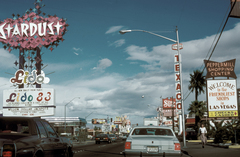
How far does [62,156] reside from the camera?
9.24 meters

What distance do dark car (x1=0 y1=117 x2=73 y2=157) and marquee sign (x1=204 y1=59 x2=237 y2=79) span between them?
82.9ft

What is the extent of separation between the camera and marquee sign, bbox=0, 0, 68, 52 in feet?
126

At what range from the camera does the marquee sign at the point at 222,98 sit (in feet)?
102

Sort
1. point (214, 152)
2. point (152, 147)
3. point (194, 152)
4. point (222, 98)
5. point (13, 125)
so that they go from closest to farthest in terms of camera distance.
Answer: point (13, 125) → point (152, 147) → point (214, 152) → point (194, 152) → point (222, 98)

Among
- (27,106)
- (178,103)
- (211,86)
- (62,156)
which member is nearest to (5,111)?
(27,106)

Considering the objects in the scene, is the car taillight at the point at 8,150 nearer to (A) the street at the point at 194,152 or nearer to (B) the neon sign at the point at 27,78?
(A) the street at the point at 194,152

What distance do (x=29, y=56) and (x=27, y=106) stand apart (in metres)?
6.42

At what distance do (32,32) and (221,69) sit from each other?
77.0 ft

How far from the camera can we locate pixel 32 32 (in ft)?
127

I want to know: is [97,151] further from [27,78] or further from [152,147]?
[27,78]

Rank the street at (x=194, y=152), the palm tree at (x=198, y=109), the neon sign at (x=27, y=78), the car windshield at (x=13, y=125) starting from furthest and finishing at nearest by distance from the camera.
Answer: the palm tree at (x=198, y=109)
the neon sign at (x=27, y=78)
the street at (x=194, y=152)
the car windshield at (x=13, y=125)

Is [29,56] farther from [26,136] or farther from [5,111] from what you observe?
[26,136]

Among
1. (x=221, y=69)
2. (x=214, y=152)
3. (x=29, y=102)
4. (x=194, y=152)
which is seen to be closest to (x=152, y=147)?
(x=214, y=152)

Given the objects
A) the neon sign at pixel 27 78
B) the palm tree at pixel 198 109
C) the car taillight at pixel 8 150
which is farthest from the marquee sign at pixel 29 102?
the car taillight at pixel 8 150
